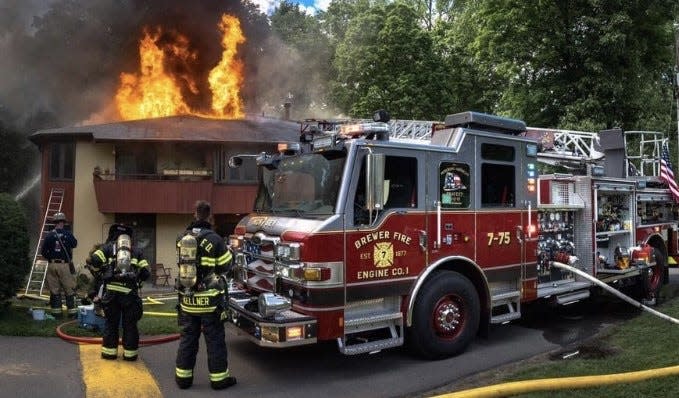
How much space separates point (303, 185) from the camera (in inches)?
242

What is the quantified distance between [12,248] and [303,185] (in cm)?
467

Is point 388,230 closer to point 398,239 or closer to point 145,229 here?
point 398,239

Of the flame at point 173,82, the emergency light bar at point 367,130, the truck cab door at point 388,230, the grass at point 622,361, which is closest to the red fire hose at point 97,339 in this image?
the truck cab door at point 388,230

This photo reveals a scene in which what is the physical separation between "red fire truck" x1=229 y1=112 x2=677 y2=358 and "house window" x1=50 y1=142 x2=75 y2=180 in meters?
14.0

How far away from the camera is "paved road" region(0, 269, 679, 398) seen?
538cm

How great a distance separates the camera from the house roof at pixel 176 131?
17.5m

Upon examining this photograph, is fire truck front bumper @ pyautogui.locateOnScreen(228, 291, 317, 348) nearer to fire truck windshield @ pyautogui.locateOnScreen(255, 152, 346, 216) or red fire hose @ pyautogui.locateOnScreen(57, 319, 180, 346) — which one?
fire truck windshield @ pyautogui.locateOnScreen(255, 152, 346, 216)

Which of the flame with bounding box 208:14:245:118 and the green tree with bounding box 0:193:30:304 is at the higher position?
the flame with bounding box 208:14:245:118

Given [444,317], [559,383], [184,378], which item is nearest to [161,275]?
[184,378]

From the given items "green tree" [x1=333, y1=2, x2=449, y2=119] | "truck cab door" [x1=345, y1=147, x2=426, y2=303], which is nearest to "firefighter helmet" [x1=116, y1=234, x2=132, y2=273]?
"truck cab door" [x1=345, y1=147, x2=426, y2=303]

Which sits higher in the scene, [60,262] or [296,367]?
[60,262]

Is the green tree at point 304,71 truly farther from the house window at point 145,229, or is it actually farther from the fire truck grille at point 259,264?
the fire truck grille at point 259,264

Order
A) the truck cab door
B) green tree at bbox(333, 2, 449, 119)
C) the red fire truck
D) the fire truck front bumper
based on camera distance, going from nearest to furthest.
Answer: the fire truck front bumper
the red fire truck
the truck cab door
green tree at bbox(333, 2, 449, 119)

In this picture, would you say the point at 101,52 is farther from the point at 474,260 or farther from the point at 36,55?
the point at 474,260
